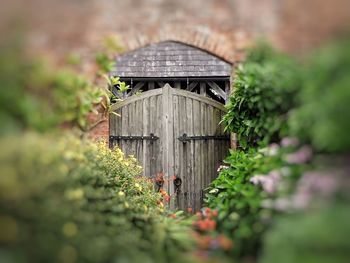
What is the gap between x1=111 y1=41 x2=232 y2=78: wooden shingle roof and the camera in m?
9.16

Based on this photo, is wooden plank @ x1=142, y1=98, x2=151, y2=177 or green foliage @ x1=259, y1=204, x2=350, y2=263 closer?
green foliage @ x1=259, y1=204, x2=350, y2=263

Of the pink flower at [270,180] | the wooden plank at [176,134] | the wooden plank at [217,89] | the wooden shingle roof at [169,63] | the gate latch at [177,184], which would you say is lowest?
the gate latch at [177,184]

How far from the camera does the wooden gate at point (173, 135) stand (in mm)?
7000

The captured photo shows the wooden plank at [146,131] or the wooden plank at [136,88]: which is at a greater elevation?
the wooden plank at [136,88]

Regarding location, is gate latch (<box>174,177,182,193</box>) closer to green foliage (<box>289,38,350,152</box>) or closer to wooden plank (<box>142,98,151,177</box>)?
wooden plank (<box>142,98,151,177</box>)

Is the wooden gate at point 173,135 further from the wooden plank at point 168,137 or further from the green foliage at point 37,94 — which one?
the green foliage at point 37,94

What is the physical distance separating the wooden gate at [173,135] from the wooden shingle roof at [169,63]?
2.26 metres

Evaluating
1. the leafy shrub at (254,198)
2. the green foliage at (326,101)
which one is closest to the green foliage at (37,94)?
the leafy shrub at (254,198)

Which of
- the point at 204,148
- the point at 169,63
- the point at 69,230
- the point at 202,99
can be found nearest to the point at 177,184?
the point at 204,148

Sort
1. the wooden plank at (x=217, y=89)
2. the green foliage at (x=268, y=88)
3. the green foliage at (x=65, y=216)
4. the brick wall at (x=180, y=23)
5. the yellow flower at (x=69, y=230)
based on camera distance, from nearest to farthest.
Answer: the green foliage at (x=65, y=216)
the yellow flower at (x=69, y=230)
the brick wall at (x=180, y=23)
the green foliage at (x=268, y=88)
the wooden plank at (x=217, y=89)

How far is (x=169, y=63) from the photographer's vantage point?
365 inches

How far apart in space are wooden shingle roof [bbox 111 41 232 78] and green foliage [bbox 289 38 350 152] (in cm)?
532

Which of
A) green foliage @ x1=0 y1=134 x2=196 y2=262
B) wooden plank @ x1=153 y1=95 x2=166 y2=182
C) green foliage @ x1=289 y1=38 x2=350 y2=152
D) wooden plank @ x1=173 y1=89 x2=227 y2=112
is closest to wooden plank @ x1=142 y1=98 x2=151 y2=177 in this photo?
wooden plank @ x1=153 y1=95 x2=166 y2=182

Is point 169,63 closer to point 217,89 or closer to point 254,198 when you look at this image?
point 217,89
